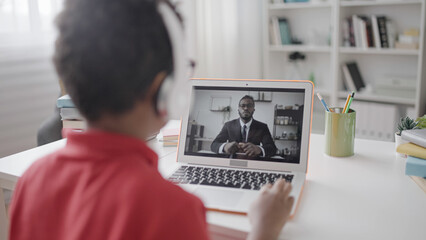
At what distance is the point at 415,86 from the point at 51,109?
2.46 m

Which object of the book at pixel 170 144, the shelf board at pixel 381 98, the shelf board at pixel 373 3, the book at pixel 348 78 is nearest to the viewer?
the book at pixel 170 144

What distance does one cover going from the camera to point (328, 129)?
137cm

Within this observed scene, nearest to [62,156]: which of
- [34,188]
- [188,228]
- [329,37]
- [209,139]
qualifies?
[34,188]

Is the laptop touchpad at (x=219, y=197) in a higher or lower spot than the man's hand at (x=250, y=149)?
lower

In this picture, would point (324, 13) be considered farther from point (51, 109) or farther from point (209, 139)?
point (209, 139)

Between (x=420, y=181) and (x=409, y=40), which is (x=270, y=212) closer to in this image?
(x=420, y=181)

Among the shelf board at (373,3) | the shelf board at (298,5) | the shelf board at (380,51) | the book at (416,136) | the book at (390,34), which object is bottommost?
the book at (416,136)

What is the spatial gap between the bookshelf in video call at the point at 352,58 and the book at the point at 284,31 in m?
0.04

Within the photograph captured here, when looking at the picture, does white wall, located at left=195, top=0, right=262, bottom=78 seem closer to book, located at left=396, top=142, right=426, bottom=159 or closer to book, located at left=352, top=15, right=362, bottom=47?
book, located at left=352, top=15, right=362, bottom=47

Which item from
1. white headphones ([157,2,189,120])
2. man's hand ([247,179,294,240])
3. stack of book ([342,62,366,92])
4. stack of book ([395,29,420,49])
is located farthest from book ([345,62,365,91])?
white headphones ([157,2,189,120])

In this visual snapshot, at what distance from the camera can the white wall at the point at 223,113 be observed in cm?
126

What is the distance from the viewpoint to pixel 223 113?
130 centimetres

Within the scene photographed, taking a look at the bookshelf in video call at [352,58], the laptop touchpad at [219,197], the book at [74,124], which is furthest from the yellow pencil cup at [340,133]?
the bookshelf in video call at [352,58]

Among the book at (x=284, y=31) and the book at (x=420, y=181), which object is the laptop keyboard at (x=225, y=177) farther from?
the book at (x=284, y=31)
